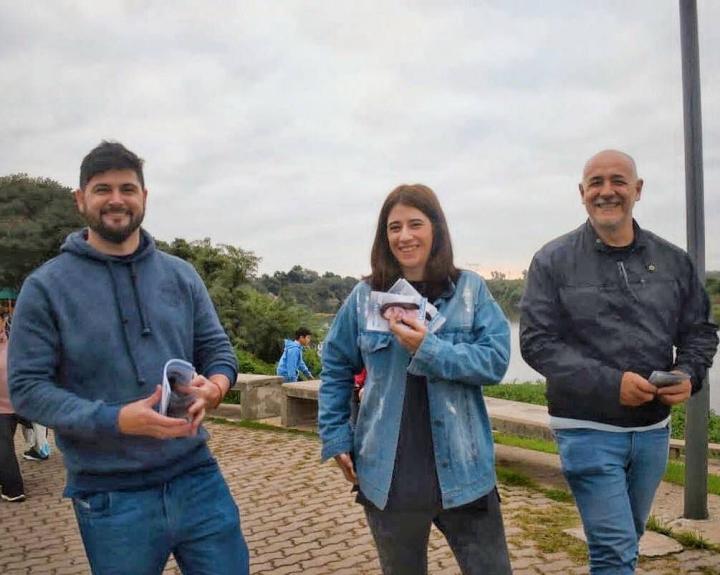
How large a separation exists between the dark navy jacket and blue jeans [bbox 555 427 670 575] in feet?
0.27

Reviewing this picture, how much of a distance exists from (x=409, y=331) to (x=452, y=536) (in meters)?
0.77

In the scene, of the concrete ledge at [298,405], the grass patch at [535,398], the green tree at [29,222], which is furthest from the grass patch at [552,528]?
the green tree at [29,222]

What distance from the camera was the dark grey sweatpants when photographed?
267 cm

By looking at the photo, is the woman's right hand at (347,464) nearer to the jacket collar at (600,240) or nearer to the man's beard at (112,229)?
the man's beard at (112,229)

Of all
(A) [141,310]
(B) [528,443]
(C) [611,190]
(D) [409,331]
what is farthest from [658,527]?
(B) [528,443]

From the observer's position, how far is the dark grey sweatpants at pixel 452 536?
2.67 meters

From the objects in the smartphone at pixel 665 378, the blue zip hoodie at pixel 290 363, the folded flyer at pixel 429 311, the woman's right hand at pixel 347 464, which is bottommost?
the blue zip hoodie at pixel 290 363

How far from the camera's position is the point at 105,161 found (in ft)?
8.29

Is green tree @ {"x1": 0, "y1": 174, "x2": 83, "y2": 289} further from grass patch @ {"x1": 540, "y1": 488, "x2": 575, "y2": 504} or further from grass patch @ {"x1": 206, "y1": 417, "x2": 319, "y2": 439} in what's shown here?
grass patch @ {"x1": 540, "y1": 488, "x2": 575, "y2": 504}

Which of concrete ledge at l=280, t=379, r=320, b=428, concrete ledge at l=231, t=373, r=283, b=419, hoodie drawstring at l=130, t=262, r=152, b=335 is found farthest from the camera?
concrete ledge at l=231, t=373, r=283, b=419

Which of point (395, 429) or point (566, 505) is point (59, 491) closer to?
point (566, 505)

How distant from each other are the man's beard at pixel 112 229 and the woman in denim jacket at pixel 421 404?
850 mm

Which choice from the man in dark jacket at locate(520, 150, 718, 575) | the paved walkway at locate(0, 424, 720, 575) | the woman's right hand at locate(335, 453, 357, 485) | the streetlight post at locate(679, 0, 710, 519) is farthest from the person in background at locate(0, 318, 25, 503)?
the streetlight post at locate(679, 0, 710, 519)

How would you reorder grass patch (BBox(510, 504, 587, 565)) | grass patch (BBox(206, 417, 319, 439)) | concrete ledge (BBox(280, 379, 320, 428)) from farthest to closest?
concrete ledge (BBox(280, 379, 320, 428))
grass patch (BBox(206, 417, 319, 439))
grass patch (BBox(510, 504, 587, 565))
